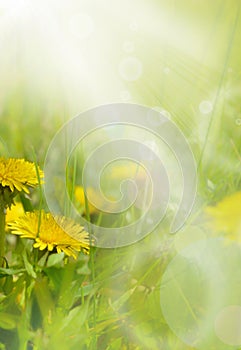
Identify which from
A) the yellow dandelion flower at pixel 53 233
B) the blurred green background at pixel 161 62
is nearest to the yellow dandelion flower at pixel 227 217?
the blurred green background at pixel 161 62

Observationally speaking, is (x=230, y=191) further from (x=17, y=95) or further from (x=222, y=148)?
(x=17, y=95)

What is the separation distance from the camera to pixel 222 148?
2.28 ft

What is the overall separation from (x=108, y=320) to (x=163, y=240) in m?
0.11

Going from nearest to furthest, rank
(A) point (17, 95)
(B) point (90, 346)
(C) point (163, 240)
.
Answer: (B) point (90, 346)
(C) point (163, 240)
(A) point (17, 95)

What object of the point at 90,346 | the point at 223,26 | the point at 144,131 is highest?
the point at 223,26

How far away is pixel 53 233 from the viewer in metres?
0.53

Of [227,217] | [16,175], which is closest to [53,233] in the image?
[16,175]

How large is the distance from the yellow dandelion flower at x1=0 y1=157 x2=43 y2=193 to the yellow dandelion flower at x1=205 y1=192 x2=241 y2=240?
0.20 metres

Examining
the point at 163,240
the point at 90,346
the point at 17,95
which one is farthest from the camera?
the point at 17,95

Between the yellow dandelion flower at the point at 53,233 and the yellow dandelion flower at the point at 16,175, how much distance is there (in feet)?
0.10

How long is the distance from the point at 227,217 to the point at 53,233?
205mm

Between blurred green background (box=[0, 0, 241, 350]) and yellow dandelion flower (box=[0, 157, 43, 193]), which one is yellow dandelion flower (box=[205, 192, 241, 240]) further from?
yellow dandelion flower (box=[0, 157, 43, 193])

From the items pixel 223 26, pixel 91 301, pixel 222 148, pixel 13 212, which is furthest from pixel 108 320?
pixel 223 26

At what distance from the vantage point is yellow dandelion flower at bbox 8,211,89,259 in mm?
515
